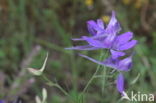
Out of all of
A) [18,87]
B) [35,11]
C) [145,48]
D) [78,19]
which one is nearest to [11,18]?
[35,11]

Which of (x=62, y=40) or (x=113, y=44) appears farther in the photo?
(x=62, y=40)

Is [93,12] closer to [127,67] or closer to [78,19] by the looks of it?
[78,19]

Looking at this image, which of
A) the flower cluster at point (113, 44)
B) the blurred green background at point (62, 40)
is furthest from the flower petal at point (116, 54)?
the blurred green background at point (62, 40)

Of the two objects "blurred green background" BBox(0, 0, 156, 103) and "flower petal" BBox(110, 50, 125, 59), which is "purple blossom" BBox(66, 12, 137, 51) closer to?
"flower petal" BBox(110, 50, 125, 59)

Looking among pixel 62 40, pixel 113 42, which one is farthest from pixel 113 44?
pixel 62 40

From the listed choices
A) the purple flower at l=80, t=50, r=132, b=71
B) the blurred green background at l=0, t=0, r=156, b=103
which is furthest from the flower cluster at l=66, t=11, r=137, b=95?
the blurred green background at l=0, t=0, r=156, b=103

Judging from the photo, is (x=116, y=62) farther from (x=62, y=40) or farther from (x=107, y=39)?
(x=62, y=40)
